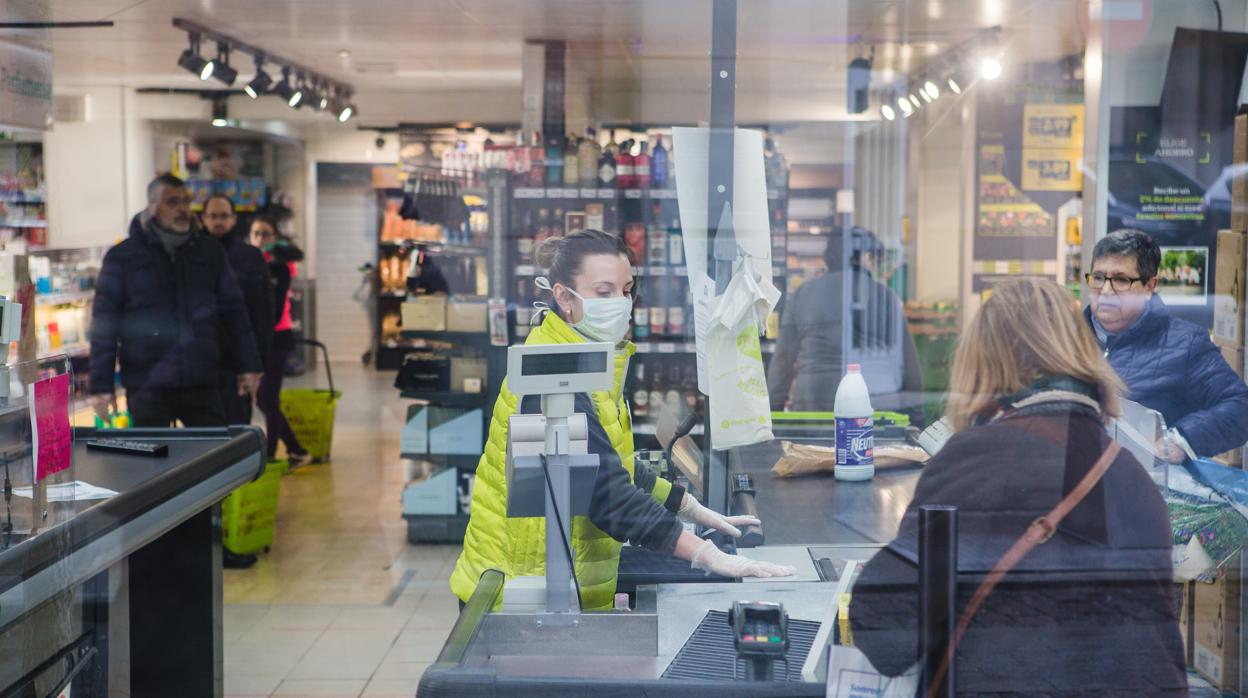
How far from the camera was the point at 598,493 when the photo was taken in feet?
7.52

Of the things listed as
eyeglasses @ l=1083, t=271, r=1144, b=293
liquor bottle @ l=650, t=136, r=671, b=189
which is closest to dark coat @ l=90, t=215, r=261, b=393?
liquor bottle @ l=650, t=136, r=671, b=189

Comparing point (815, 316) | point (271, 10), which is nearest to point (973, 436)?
point (815, 316)

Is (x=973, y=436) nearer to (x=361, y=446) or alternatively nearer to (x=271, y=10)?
(x=271, y=10)

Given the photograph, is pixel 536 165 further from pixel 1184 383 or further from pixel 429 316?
pixel 1184 383

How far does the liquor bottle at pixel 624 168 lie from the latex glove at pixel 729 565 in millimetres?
2437

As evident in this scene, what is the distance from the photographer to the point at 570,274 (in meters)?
2.50

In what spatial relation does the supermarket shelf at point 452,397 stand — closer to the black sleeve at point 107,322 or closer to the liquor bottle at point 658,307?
the black sleeve at point 107,322

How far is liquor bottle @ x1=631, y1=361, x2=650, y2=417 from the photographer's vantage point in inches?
146

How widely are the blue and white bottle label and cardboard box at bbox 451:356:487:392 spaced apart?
2698 millimetres

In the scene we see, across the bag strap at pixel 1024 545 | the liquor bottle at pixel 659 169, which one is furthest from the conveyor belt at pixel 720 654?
the liquor bottle at pixel 659 169

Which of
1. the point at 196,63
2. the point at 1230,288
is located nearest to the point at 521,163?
the point at 196,63

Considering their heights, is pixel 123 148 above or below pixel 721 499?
above

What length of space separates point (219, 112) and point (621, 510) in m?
9.80

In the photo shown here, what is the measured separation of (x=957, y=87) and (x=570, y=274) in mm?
6670
